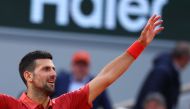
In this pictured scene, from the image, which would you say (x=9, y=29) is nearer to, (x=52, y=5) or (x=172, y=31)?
(x=52, y=5)

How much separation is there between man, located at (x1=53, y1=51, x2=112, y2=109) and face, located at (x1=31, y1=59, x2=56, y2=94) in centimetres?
266

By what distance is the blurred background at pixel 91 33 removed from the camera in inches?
331

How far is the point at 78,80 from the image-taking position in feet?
24.4

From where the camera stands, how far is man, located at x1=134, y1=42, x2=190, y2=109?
7.38 m

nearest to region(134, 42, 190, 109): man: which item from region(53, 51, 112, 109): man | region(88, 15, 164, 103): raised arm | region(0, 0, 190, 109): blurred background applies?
region(53, 51, 112, 109): man

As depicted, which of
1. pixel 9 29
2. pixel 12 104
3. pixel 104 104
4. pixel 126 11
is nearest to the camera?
pixel 12 104

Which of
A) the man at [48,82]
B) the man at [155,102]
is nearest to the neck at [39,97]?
the man at [48,82]

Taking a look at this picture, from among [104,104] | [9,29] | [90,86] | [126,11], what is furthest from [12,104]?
[126,11]

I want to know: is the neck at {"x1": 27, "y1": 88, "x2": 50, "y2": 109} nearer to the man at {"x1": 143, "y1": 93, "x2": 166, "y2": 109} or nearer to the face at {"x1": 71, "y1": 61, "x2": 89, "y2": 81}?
the man at {"x1": 143, "y1": 93, "x2": 166, "y2": 109}

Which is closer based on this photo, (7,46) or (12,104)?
(12,104)

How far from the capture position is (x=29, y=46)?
8477 millimetres

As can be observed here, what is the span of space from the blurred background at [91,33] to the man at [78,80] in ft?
3.01

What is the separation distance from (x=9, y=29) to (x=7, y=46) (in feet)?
0.57

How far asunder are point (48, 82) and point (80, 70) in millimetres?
3030
